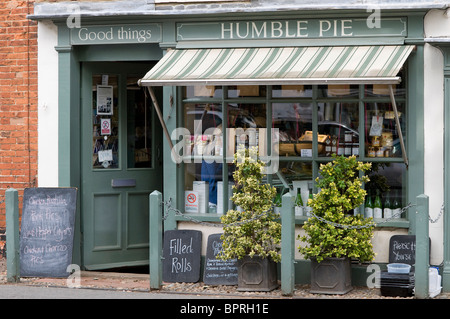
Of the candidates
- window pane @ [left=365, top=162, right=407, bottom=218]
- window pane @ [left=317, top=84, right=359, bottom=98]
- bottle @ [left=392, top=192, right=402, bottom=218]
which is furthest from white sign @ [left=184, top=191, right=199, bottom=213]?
bottle @ [left=392, top=192, right=402, bottom=218]

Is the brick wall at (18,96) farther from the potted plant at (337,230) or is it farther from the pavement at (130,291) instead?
the potted plant at (337,230)

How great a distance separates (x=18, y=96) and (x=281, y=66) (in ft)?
12.2

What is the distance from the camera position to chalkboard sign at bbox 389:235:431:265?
9336mm

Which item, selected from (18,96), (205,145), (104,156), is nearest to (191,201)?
(205,145)

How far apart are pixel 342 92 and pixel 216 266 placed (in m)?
2.65

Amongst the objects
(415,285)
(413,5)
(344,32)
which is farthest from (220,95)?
(415,285)

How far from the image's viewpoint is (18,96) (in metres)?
10.8

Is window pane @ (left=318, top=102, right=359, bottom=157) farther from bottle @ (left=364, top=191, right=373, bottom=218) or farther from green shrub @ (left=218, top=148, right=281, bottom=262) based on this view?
green shrub @ (left=218, top=148, right=281, bottom=262)

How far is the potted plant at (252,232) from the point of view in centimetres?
914

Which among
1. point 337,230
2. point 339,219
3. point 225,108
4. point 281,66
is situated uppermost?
point 281,66

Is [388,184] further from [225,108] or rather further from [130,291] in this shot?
[130,291]

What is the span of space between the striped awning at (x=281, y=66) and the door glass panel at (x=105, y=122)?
1347 millimetres

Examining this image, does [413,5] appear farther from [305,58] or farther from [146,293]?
[146,293]

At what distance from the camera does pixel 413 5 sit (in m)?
9.23
